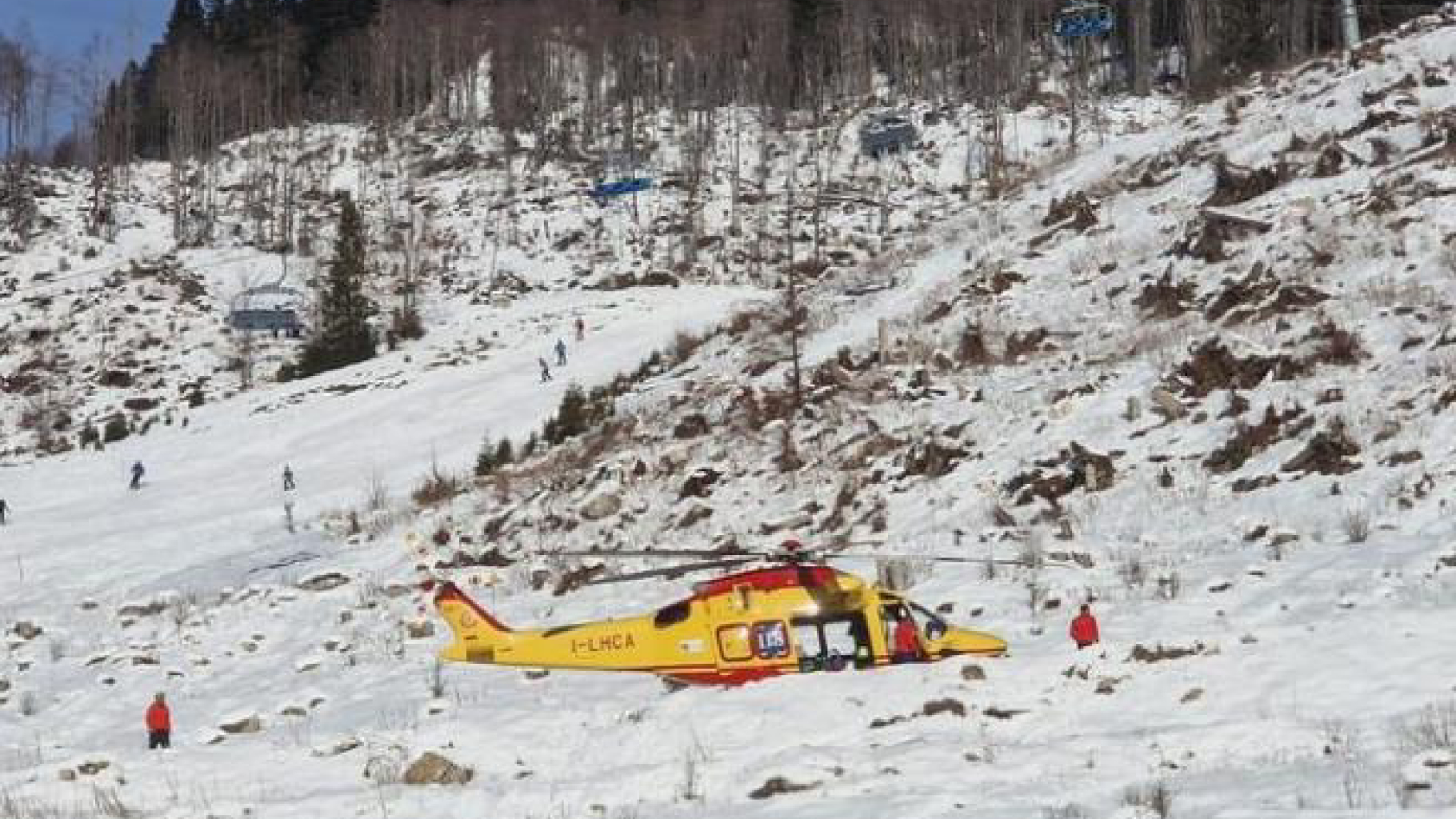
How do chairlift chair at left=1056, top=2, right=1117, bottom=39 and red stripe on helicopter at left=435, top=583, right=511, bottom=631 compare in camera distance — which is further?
chairlift chair at left=1056, top=2, right=1117, bottom=39

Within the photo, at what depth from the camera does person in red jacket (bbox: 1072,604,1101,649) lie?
39.5 ft

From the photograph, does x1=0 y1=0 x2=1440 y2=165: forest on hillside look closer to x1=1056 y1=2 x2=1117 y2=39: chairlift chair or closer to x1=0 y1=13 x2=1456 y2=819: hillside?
x1=1056 y1=2 x2=1117 y2=39: chairlift chair

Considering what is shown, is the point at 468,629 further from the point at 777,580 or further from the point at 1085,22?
the point at 1085,22

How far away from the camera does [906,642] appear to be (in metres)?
12.5

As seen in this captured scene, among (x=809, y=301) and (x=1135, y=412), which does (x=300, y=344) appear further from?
(x=1135, y=412)

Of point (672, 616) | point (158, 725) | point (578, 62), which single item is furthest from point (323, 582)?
point (578, 62)

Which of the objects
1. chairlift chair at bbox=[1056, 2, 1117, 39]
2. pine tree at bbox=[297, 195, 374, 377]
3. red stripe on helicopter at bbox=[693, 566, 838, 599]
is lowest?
red stripe on helicopter at bbox=[693, 566, 838, 599]

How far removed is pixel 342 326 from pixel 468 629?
41469 mm

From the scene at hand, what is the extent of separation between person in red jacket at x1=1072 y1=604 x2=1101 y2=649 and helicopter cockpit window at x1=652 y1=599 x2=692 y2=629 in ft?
12.1

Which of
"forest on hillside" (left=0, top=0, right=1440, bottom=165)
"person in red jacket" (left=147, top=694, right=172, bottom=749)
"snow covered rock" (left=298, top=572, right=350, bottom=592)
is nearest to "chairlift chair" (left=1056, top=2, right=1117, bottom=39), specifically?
"forest on hillside" (left=0, top=0, right=1440, bottom=165)

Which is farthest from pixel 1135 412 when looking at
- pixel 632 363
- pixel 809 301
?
pixel 632 363

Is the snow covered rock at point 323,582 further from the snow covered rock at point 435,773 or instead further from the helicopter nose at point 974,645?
the helicopter nose at point 974,645

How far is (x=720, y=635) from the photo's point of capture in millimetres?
12633

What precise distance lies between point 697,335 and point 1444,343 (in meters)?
27.7
